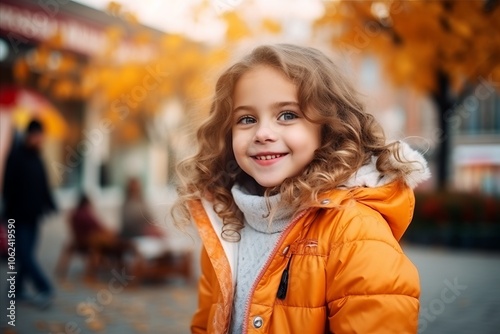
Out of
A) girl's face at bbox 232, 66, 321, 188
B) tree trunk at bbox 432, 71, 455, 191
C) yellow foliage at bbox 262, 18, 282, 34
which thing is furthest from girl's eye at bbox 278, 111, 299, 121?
tree trunk at bbox 432, 71, 455, 191

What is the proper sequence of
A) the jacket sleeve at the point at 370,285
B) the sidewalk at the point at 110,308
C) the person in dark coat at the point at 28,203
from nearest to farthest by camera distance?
1. the jacket sleeve at the point at 370,285
2. the sidewalk at the point at 110,308
3. the person in dark coat at the point at 28,203

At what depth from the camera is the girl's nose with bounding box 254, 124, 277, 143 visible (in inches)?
71.7

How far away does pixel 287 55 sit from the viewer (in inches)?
74.7

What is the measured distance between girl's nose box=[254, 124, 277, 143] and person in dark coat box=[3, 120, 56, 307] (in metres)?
4.78

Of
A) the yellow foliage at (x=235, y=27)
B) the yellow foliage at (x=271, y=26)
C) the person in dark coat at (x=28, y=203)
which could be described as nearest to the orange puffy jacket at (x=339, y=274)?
the person in dark coat at (x=28, y=203)

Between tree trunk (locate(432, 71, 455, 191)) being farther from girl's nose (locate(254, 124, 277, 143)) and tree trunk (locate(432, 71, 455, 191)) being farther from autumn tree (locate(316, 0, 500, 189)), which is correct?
girl's nose (locate(254, 124, 277, 143))

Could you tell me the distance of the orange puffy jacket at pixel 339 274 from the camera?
1565 millimetres

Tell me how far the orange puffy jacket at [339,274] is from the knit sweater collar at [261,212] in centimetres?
9

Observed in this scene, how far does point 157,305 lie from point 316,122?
4.83 meters

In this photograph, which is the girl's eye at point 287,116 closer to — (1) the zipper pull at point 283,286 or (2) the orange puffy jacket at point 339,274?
(2) the orange puffy jacket at point 339,274

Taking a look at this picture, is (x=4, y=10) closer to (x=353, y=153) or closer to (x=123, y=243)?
(x=123, y=243)

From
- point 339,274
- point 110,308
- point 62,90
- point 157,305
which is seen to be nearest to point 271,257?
point 339,274

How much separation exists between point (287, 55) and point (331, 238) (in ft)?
Result: 2.13

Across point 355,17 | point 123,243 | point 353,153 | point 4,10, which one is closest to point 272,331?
point 353,153
